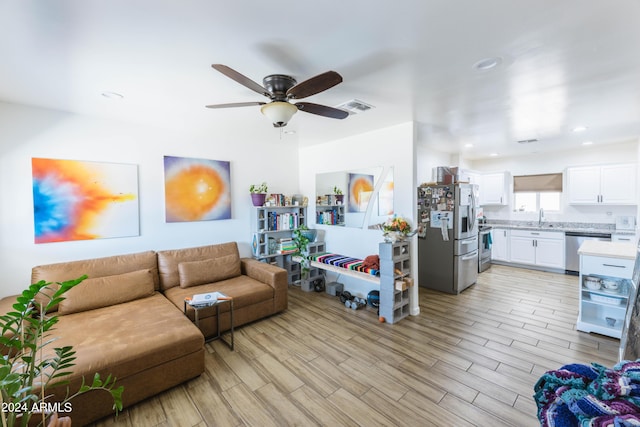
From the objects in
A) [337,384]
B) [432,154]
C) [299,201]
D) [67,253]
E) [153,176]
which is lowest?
[337,384]

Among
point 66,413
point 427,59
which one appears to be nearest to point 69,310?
point 66,413

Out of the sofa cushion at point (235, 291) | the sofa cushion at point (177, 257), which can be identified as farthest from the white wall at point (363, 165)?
the sofa cushion at point (177, 257)

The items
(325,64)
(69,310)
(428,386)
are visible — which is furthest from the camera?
(69,310)

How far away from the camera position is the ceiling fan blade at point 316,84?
1.64 metres

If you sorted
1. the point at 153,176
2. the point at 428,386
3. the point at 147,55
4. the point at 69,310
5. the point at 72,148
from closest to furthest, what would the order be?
the point at 147,55 < the point at 428,386 < the point at 69,310 < the point at 72,148 < the point at 153,176

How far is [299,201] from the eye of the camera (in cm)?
486

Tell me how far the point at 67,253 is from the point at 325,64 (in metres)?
3.39

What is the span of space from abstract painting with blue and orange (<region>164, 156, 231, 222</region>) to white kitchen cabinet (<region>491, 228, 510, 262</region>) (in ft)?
18.5

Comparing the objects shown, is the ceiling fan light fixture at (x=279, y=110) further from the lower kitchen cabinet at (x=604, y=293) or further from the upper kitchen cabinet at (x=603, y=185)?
the upper kitchen cabinet at (x=603, y=185)

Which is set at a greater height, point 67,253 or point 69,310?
point 67,253

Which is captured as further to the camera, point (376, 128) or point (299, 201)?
point (299, 201)

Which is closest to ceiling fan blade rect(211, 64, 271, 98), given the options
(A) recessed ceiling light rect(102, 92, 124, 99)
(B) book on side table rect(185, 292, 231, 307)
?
(A) recessed ceiling light rect(102, 92, 124, 99)

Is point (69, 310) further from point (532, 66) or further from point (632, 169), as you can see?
point (632, 169)

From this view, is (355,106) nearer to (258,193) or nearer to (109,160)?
(258,193)
